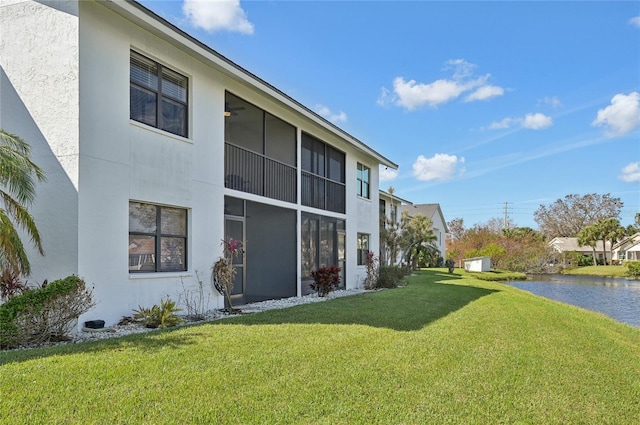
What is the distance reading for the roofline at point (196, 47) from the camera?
856cm

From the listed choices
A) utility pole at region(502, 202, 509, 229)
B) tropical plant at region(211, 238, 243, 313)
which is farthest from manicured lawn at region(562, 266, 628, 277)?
tropical plant at region(211, 238, 243, 313)

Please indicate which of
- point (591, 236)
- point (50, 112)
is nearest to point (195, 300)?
point (50, 112)

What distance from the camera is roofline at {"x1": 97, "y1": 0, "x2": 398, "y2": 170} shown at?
337 inches

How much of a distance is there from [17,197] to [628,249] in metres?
66.4

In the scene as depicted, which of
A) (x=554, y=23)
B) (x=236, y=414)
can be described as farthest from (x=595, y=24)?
(x=236, y=414)

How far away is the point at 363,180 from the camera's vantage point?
2188 centimetres

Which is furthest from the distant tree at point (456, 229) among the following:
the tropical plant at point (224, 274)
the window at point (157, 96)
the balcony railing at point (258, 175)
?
the window at point (157, 96)

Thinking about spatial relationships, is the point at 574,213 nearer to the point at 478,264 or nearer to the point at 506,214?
the point at 506,214

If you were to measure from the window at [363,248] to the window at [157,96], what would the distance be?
11839 mm

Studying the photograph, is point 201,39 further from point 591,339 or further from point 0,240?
point 591,339

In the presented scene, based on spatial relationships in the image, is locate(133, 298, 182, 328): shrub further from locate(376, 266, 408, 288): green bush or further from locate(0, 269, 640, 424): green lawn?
locate(376, 266, 408, 288): green bush

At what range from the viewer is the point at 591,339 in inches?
363

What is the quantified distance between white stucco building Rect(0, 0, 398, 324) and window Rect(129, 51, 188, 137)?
27mm

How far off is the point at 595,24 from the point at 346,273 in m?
13.2
